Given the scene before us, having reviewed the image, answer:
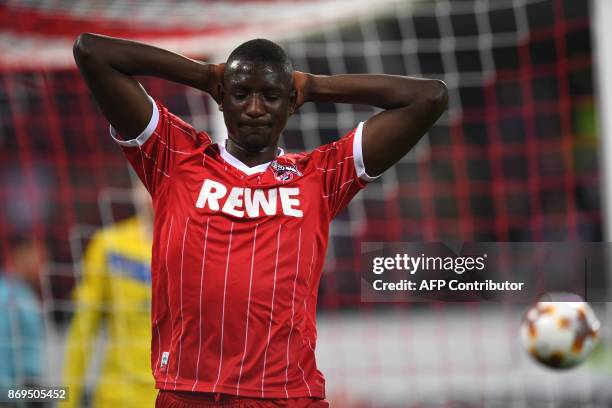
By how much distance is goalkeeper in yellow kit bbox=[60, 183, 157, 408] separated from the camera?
14.2 ft

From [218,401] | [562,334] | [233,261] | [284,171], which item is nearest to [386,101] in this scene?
[284,171]

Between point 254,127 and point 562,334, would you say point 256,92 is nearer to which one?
point 254,127

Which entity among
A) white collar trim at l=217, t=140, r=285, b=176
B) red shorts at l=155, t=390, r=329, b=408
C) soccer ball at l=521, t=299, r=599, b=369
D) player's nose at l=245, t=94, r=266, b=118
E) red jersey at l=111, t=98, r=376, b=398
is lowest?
soccer ball at l=521, t=299, r=599, b=369

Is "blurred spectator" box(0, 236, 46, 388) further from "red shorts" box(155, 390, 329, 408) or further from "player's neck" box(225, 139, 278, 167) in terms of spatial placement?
"player's neck" box(225, 139, 278, 167)

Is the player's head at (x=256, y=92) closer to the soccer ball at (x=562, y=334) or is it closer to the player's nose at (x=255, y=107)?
the player's nose at (x=255, y=107)

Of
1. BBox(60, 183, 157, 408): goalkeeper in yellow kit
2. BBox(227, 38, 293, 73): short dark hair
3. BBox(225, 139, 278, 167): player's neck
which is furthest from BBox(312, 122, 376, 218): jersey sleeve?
BBox(60, 183, 157, 408): goalkeeper in yellow kit

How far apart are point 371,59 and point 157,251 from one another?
4190 mm

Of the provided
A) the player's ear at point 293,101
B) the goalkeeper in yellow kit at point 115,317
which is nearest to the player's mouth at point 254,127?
the player's ear at point 293,101

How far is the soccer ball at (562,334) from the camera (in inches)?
143

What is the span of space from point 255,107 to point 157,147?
0.31m

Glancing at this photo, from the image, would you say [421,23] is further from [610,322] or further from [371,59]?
[610,322]

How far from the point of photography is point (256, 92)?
7.89 feet

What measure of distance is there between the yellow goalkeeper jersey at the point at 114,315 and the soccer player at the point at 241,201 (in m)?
1.89

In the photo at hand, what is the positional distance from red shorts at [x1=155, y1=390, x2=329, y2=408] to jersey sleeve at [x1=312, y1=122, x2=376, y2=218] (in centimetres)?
53
